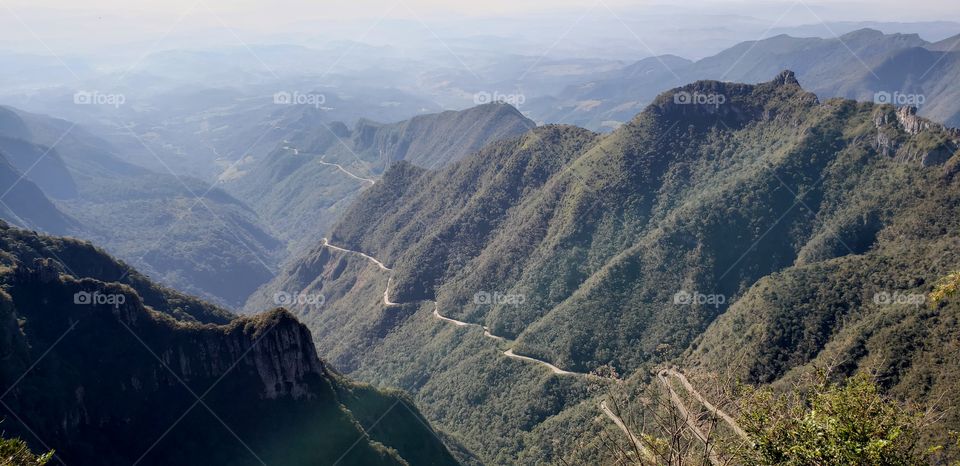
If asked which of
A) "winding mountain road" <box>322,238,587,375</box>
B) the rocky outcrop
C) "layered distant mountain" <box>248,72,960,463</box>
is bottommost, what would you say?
"winding mountain road" <box>322,238,587,375</box>

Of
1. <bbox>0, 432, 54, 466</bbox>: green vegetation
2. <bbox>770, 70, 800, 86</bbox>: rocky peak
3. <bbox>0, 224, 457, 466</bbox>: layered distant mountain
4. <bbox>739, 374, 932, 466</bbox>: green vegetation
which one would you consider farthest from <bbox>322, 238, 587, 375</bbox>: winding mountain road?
<bbox>770, 70, 800, 86</bbox>: rocky peak

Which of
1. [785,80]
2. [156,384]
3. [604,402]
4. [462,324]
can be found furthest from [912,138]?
[156,384]

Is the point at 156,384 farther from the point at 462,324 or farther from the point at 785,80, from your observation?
the point at 785,80

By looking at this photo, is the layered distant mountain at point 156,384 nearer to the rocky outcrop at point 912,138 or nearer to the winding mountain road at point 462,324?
the winding mountain road at point 462,324

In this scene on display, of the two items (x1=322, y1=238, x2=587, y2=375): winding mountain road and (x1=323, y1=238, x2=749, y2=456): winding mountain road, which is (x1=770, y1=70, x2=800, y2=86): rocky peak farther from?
(x1=322, y1=238, x2=587, y2=375): winding mountain road

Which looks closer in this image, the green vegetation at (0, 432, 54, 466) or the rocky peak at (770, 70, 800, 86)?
the green vegetation at (0, 432, 54, 466)

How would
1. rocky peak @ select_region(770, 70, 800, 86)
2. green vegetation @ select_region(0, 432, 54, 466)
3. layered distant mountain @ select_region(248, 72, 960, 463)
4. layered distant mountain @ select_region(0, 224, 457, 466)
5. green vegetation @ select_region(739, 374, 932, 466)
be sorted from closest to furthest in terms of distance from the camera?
green vegetation @ select_region(739, 374, 932, 466), green vegetation @ select_region(0, 432, 54, 466), layered distant mountain @ select_region(0, 224, 457, 466), layered distant mountain @ select_region(248, 72, 960, 463), rocky peak @ select_region(770, 70, 800, 86)

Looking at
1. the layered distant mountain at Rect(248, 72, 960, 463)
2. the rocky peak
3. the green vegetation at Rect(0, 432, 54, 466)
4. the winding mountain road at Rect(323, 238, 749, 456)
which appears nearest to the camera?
the green vegetation at Rect(0, 432, 54, 466)
